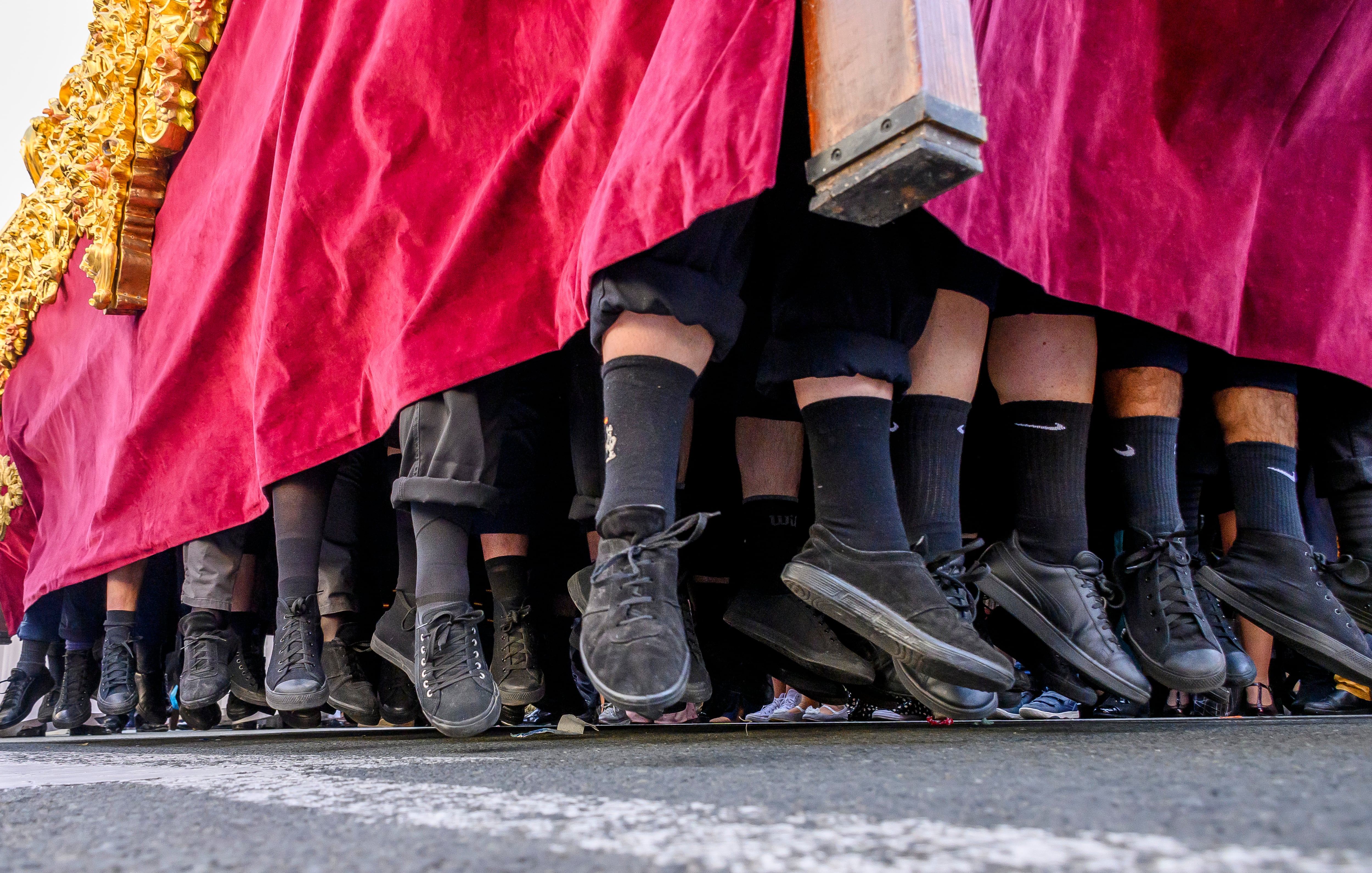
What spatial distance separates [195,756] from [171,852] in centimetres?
90

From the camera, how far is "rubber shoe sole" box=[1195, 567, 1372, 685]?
115 cm

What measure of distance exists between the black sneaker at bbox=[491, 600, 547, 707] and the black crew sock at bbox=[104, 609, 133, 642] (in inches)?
55.0

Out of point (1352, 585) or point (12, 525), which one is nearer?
point (1352, 585)

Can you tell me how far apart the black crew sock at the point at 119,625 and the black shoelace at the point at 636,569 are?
2023mm

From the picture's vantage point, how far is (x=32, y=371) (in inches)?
120

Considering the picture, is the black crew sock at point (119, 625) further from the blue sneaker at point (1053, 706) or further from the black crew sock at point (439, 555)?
the blue sneaker at point (1053, 706)

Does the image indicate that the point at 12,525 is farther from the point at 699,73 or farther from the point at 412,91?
the point at 699,73

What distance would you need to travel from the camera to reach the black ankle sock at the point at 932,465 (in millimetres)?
1215

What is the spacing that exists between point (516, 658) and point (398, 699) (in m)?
0.39

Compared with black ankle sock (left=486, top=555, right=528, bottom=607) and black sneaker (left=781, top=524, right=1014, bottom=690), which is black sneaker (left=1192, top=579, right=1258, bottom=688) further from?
black ankle sock (left=486, top=555, right=528, bottom=607)

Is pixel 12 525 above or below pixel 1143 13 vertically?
below

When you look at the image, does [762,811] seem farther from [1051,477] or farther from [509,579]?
[509,579]

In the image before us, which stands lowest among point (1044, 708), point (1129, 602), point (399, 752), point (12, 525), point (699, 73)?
point (1044, 708)

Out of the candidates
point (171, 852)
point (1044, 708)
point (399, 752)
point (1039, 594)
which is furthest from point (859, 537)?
point (1044, 708)
